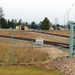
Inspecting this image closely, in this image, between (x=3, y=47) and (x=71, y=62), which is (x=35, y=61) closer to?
(x=71, y=62)

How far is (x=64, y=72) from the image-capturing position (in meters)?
12.9

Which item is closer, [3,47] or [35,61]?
[35,61]

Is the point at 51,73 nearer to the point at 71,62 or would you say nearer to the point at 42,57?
the point at 71,62

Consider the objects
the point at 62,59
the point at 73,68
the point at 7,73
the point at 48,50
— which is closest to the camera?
the point at 7,73

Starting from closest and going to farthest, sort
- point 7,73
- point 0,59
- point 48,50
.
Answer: point 7,73
point 0,59
point 48,50

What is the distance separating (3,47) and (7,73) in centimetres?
725

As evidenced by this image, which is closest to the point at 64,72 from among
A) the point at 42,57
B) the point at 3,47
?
the point at 42,57

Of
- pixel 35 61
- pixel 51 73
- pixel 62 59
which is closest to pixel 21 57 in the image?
pixel 35 61

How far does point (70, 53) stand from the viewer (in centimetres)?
1531

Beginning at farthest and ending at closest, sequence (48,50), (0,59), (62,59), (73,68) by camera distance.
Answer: (48,50)
(0,59)
(62,59)
(73,68)

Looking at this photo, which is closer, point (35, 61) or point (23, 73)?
point (23, 73)

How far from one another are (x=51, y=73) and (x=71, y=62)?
1.59 m

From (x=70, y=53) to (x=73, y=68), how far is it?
84.3 inches

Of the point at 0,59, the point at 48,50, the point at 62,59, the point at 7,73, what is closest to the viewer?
the point at 7,73
